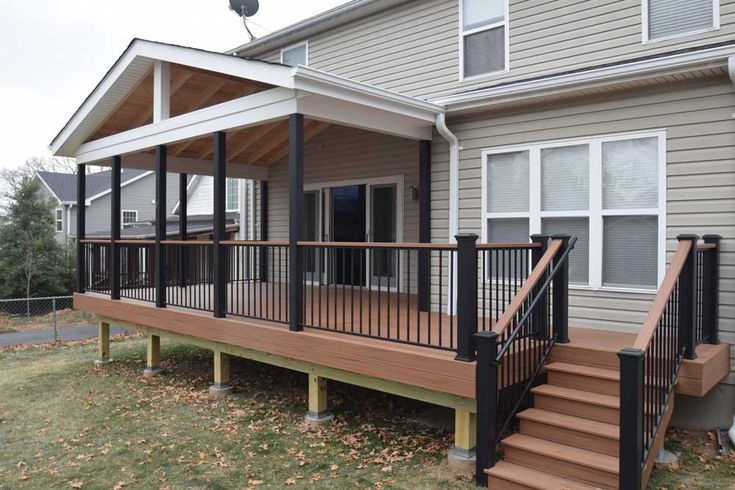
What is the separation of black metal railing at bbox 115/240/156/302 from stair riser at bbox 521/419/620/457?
19.4 feet

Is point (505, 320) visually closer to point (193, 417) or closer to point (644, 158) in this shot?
point (644, 158)

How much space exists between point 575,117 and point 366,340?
335 centimetres

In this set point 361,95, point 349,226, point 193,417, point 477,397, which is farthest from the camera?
point 349,226

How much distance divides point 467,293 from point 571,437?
4.37ft

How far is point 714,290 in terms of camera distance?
5.12m

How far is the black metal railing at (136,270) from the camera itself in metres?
8.46

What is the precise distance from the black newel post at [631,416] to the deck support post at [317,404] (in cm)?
320

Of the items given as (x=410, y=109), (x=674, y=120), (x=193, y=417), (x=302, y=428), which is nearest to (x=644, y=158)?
(x=674, y=120)

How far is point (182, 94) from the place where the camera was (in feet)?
27.2

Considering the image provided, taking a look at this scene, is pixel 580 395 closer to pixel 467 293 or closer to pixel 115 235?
pixel 467 293

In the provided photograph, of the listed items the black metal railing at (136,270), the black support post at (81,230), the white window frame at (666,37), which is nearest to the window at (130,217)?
the black support post at (81,230)

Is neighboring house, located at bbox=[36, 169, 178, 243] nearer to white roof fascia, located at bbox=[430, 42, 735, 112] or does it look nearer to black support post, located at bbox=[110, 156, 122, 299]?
black support post, located at bbox=[110, 156, 122, 299]

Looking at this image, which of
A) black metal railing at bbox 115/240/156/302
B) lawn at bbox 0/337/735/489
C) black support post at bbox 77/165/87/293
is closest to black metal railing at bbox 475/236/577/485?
lawn at bbox 0/337/735/489

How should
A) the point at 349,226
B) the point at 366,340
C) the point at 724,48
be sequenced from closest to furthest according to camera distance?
the point at 724,48 < the point at 366,340 < the point at 349,226
